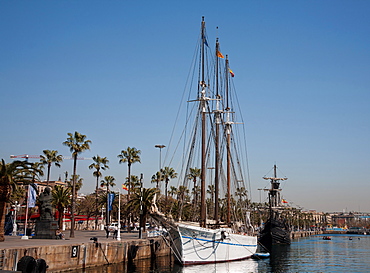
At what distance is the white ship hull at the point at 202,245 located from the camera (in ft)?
134

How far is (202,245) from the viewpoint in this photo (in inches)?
1692

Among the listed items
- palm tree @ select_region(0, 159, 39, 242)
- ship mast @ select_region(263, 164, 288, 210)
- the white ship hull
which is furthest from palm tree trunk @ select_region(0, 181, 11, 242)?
ship mast @ select_region(263, 164, 288, 210)

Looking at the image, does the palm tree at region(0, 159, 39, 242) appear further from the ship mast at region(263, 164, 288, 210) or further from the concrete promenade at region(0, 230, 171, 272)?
the ship mast at region(263, 164, 288, 210)

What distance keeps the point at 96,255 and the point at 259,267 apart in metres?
21.1

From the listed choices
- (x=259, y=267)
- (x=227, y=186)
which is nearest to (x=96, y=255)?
(x=259, y=267)

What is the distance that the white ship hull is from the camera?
4097 centimetres

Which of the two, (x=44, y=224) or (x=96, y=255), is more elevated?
(x=44, y=224)

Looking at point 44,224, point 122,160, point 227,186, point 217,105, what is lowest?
point 44,224

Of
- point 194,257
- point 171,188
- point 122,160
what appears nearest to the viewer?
point 194,257

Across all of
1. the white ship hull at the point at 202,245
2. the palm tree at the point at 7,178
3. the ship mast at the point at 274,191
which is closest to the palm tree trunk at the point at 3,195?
the palm tree at the point at 7,178

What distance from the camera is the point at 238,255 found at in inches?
2037

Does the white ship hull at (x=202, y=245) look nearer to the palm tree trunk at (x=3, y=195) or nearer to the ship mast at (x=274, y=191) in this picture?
the palm tree trunk at (x=3, y=195)

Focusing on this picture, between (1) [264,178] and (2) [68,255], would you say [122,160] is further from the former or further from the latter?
(1) [264,178]

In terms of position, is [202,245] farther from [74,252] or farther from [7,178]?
[7,178]
